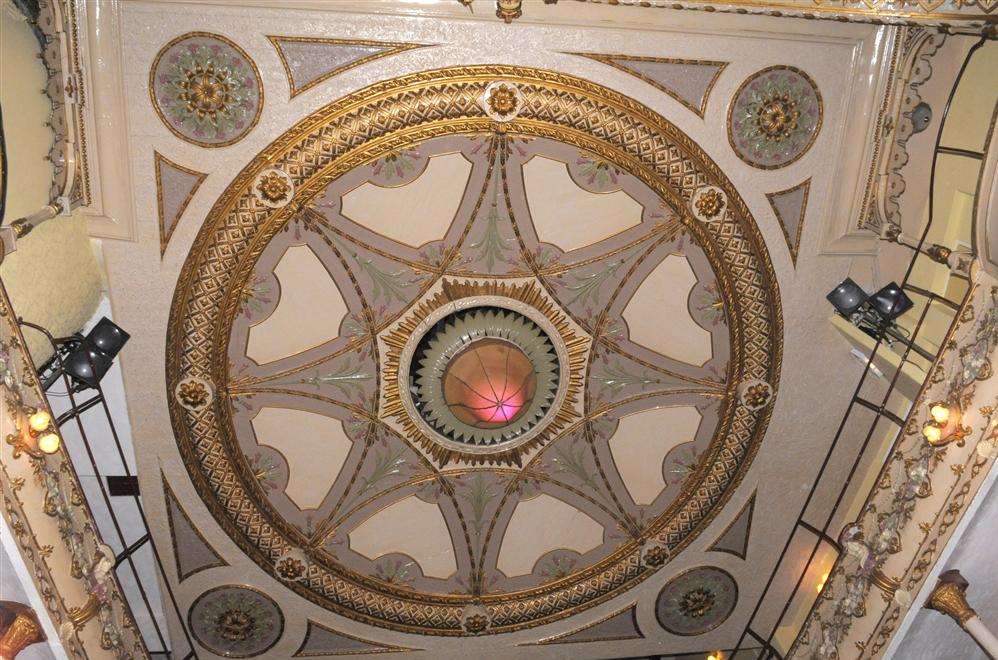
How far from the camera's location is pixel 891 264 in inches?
220

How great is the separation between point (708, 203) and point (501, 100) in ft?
5.03

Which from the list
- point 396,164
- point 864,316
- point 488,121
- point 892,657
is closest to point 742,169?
point 864,316

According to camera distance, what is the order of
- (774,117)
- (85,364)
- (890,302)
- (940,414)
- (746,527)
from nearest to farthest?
(940,414), (85,364), (774,117), (890,302), (746,527)

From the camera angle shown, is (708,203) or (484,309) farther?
(484,309)

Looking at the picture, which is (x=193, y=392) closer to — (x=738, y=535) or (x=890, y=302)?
(x=738, y=535)

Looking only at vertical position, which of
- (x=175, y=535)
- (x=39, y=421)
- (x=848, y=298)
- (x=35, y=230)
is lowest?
(x=175, y=535)

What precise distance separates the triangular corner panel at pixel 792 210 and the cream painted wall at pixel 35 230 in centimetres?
437

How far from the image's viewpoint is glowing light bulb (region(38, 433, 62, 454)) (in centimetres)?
409

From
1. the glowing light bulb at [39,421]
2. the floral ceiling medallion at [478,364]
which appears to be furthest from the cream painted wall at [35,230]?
the floral ceiling medallion at [478,364]

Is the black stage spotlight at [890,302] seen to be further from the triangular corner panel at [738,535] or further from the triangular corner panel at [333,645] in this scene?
the triangular corner panel at [333,645]

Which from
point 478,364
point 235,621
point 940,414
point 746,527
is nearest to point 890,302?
point 940,414

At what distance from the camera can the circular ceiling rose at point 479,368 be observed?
5488mm

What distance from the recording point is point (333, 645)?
619 cm

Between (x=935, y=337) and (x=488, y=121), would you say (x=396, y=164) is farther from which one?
(x=935, y=337)
